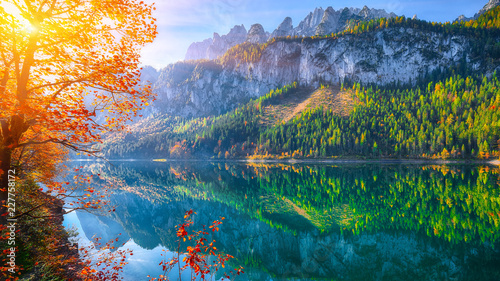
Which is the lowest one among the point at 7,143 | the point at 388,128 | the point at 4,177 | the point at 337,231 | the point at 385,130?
the point at 337,231

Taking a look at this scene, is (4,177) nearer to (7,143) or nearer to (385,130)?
(7,143)

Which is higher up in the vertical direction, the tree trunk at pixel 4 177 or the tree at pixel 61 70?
the tree at pixel 61 70

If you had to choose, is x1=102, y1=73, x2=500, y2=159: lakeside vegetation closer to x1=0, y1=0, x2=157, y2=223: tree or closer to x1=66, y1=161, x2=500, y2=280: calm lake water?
x1=66, y1=161, x2=500, y2=280: calm lake water

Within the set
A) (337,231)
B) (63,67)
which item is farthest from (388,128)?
(63,67)

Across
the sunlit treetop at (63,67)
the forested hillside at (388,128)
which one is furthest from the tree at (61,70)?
the forested hillside at (388,128)

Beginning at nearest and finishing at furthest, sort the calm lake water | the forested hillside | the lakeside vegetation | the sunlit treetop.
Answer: the sunlit treetop
the calm lake water
the lakeside vegetation
the forested hillside

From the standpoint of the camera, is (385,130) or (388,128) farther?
(388,128)

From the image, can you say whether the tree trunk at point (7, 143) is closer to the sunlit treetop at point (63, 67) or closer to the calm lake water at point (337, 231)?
the sunlit treetop at point (63, 67)

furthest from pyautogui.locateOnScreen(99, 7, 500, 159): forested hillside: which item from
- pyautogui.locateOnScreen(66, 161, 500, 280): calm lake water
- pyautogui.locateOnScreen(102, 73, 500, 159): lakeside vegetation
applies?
pyautogui.locateOnScreen(66, 161, 500, 280): calm lake water

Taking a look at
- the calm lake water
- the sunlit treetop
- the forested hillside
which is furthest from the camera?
the forested hillside

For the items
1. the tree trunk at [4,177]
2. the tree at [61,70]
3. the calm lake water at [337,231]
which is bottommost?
the calm lake water at [337,231]

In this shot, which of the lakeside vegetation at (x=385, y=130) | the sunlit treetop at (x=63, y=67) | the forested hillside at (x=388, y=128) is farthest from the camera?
the forested hillside at (x=388, y=128)

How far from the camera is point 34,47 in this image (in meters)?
6.80

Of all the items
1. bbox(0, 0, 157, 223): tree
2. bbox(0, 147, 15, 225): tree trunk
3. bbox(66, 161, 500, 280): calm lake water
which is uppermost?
bbox(0, 0, 157, 223): tree
